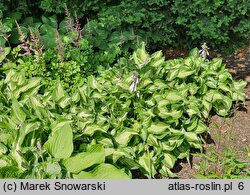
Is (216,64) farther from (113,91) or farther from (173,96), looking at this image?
(113,91)

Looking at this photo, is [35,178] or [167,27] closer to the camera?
[35,178]

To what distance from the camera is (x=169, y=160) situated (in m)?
4.39

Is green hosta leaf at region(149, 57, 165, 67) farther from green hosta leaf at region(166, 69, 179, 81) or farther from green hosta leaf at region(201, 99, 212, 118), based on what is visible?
green hosta leaf at region(201, 99, 212, 118)

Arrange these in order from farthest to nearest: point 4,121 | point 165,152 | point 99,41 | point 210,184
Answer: point 99,41
point 165,152
point 4,121
point 210,184

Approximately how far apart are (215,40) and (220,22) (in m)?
0.34

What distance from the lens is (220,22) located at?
5562 mm

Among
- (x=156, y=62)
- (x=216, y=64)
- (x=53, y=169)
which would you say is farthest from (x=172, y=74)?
(x=53, y=169)

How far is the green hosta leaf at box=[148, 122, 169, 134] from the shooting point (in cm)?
439

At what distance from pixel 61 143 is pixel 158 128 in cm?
110

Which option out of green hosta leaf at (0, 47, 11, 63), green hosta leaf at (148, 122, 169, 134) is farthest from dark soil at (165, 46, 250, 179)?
green hosta leaf at (0, 47, 11, 63)

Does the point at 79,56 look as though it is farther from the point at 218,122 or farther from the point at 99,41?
the point at 218,122

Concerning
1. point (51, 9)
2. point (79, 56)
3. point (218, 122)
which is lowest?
point (218, 122)

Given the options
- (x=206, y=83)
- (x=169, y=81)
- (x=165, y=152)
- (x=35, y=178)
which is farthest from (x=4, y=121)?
(x=206, y=83)

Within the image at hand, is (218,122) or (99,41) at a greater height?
(99,41)
